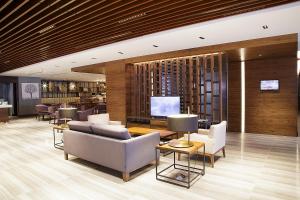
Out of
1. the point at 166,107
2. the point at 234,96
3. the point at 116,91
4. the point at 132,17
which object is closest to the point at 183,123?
the point at 132,17

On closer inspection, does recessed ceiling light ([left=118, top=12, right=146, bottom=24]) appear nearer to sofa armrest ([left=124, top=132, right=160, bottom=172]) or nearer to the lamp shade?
the lamp shade

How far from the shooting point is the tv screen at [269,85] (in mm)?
6750

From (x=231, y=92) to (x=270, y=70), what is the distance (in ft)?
4.69

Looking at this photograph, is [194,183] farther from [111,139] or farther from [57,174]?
[57,174]

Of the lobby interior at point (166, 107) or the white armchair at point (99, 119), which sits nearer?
the lobby interior at point (166, 107)

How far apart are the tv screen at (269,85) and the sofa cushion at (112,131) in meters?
5.57

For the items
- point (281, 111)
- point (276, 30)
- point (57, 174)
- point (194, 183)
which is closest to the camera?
point (194, 183)

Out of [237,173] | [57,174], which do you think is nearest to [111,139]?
[57,174]

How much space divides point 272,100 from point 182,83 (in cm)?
307

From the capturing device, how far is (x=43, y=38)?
4.86 meters

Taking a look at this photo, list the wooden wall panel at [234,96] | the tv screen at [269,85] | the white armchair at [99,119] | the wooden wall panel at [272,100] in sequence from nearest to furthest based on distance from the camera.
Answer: the white armchair at [99,119] < the wooden wall panel at [272,100] < the tv screen at [269,85] < the wooden wall panel at [234,96]

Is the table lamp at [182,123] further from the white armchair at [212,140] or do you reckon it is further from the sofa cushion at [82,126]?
the sofa cushion at [82,126]

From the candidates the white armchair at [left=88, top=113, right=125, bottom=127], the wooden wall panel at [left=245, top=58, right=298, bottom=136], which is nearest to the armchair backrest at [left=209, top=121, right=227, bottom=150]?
the white armchair at [left=88, top=113, right=125, bottom=127]

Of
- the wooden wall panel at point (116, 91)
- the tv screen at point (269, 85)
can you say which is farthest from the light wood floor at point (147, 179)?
the wooden wall panel at point (116, 91)
